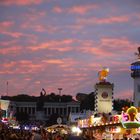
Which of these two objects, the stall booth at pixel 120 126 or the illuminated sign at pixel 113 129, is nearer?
the stall booth at pixel 120 126

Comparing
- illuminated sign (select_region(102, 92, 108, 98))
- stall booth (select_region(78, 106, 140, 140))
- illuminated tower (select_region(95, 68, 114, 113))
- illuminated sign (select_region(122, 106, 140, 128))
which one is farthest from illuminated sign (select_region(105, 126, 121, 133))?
illuminated sign (select_region(102, 92, 108, 98))

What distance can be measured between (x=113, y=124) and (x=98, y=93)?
167 feet

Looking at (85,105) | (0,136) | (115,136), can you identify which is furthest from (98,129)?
(85,105)

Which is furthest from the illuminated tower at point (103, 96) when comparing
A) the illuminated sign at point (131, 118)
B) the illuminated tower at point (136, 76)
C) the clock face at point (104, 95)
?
the illuminated sign at point (131, 118)

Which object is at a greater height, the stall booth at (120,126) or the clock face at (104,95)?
the clock face at (104,95)

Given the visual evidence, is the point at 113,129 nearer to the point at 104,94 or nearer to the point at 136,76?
the point at 104,94

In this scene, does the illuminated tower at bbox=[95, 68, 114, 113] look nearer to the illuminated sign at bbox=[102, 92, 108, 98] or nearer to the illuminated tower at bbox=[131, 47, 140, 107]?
the illuminated sign at bbox=[102, 92, 108, 98]

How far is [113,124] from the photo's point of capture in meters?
49.8

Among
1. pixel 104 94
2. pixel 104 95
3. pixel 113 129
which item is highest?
pixel 104 94

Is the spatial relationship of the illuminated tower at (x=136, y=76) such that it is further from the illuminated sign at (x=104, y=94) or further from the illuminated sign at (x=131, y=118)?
the illuminated sign at (x=131, y=118)

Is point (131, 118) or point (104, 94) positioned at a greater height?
point (104, 94)

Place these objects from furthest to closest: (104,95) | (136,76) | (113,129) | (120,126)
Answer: (136,76)
(104,95)
(113,129)
(120,126)

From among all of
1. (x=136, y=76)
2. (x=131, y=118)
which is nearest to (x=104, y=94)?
(x=136, y=76)

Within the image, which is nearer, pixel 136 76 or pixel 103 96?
pixel 103 96
